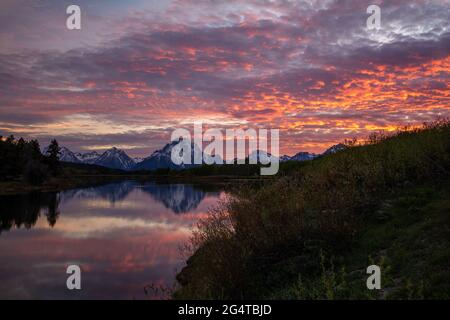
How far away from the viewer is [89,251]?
27.6 m

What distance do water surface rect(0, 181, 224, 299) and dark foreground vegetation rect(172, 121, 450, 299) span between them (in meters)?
3.84

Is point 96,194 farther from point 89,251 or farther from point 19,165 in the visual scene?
point 89,251

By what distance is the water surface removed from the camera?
739 inches

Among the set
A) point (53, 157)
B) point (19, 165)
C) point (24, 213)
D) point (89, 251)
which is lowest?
point (89, 251)

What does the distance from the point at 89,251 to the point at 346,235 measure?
74.6ft

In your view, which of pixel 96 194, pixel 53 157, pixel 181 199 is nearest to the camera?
pixel 181 199

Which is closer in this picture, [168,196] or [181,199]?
[181,199]

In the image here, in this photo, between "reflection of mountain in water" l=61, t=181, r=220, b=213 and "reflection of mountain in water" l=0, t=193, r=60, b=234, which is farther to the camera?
"reflection of mountain in water" l=61, t=181, r=220, b=213

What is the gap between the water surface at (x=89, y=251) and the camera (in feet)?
61.6

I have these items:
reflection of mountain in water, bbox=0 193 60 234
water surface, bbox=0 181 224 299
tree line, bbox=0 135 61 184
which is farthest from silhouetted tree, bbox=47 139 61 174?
water surface, bbox=0 181 224 299

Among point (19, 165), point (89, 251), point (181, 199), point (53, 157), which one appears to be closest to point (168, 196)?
point (181, 199)

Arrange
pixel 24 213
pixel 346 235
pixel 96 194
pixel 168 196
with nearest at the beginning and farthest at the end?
1. pixel 346 235
2. pixel 24 213
3. pixel 168 196
4. pixel 96 194

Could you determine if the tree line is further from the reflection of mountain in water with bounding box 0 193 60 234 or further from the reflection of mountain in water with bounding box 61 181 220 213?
the reflection of mountain in water with bounding box 0 193 60 234
